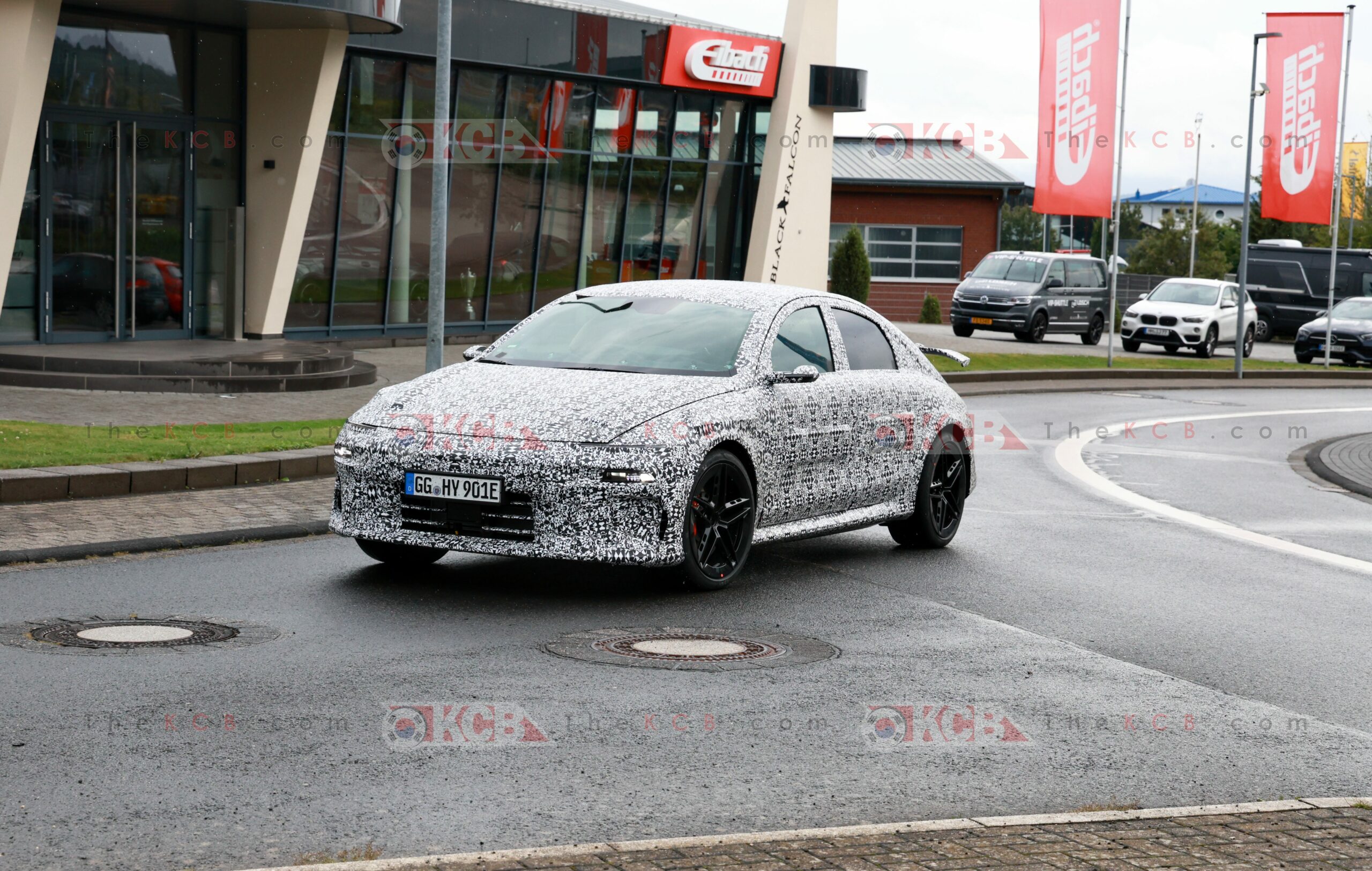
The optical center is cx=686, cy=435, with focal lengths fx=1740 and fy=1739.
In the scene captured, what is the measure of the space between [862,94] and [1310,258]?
1728 centimetres

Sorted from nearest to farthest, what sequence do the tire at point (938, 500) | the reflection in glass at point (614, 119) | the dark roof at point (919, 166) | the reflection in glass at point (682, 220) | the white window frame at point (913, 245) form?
the tire at point (938, 500)
the reflection in glass at point (614, 119)
the reflection in glass at point (682, 220)
the dark roof at point (919, 166)
the white window frame at point (913, 245)

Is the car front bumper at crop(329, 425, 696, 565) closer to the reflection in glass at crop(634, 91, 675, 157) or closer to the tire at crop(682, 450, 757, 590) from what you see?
the tire at crop(682, 450, 757, 590)

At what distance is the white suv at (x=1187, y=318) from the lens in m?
38.3

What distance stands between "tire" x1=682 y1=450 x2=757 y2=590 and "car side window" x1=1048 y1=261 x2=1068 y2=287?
104 ft

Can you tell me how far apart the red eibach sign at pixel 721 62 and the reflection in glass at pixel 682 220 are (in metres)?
1.79

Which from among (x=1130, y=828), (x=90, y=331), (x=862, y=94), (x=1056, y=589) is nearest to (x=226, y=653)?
(x=1130, y=828)

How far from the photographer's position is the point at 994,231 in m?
63.5

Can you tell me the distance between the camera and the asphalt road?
16.4ft

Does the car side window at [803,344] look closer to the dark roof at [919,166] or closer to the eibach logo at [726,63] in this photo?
the eibach logo at [726,63]

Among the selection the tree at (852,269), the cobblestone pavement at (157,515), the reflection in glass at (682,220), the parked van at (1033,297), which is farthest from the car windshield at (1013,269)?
the cobblestone pavement at (157,515)

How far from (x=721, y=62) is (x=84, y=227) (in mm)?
14253

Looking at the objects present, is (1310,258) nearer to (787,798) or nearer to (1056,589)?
(1056,589)

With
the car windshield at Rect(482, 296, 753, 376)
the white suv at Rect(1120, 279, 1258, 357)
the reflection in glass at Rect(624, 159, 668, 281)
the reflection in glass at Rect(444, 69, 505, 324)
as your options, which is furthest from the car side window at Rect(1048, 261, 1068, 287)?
the car windshield at Rect(482, 296, 753, 376)

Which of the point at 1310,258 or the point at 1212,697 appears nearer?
the point at 1212,697
